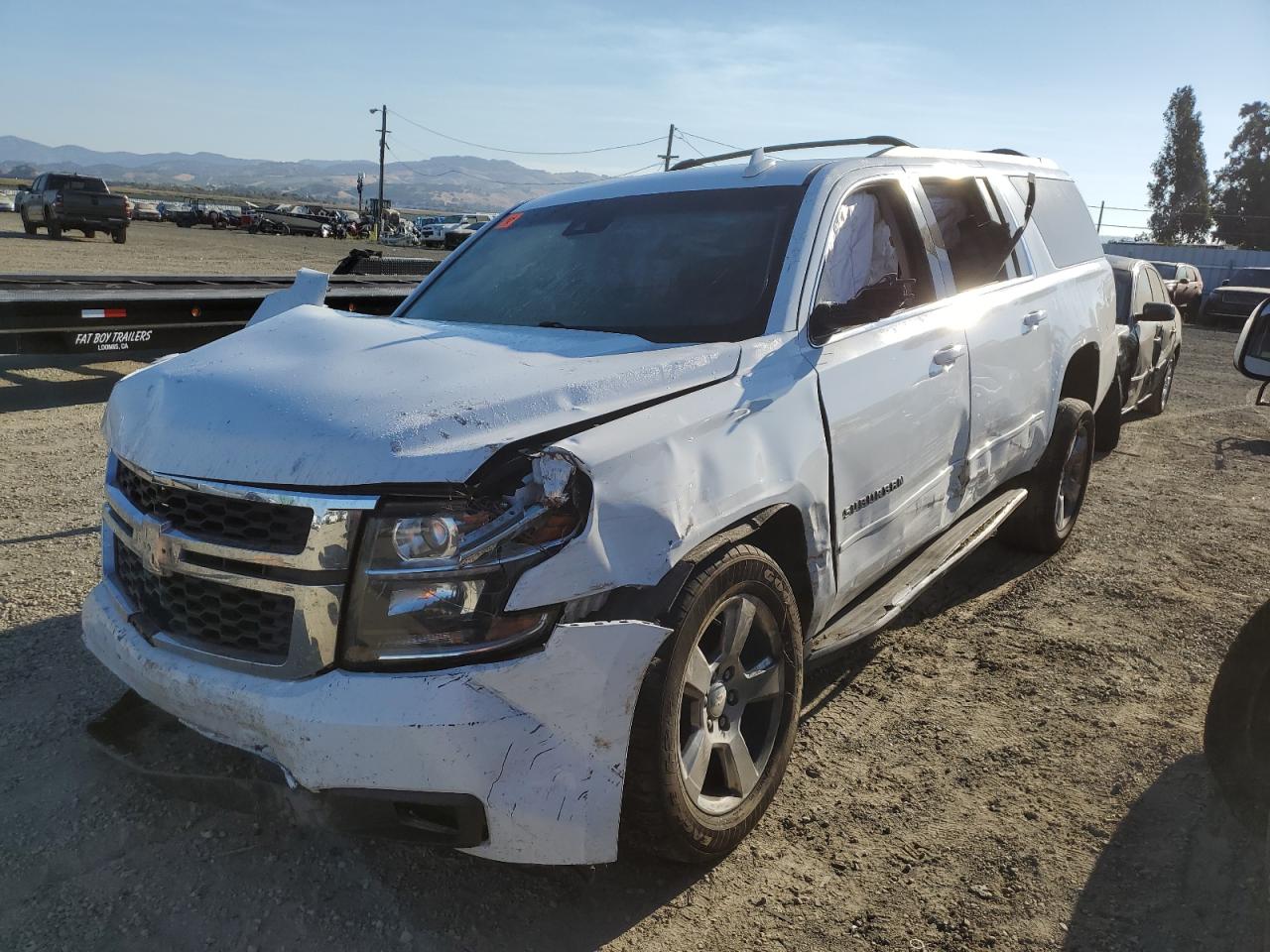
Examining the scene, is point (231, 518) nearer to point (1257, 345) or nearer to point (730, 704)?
point (730, 704)

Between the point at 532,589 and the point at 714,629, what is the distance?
69 cm

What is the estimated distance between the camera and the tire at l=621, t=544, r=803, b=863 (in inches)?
88.0

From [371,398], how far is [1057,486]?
162 inches

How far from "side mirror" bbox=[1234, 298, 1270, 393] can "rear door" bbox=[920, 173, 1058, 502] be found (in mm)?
959

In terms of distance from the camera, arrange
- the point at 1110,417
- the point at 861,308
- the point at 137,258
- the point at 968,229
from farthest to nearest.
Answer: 1. the point at 137,258
2. the point at 1110,417
3. the point at 968,229
4. the point at 861,308

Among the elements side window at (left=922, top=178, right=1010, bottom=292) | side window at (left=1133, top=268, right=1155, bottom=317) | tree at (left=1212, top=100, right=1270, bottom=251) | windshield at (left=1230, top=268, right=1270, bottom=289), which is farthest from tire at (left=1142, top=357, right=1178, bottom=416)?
tree at (left=1212, top=100, right=1270, bottom=251)

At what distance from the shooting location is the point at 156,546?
7.48ft

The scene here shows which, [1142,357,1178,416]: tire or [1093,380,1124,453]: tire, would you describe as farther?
[1142,357,1178,416]: tire

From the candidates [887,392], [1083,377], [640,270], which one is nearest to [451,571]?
[640,270]

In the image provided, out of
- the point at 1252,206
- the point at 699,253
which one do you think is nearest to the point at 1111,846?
the point at 699,253

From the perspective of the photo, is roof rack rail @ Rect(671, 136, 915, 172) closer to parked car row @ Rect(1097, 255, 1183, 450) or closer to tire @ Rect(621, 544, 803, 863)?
tire @ Rect(621, 544, 803, 863)

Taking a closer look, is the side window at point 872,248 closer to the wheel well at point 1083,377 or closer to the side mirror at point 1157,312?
the wheel well at point 1083,377

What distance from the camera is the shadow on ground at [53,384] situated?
813cm

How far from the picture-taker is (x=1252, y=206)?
65688mm
